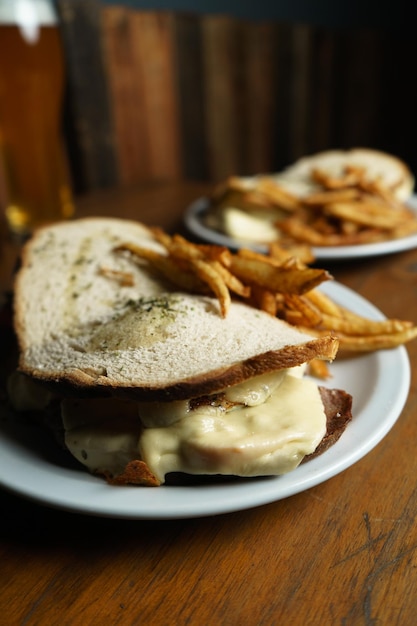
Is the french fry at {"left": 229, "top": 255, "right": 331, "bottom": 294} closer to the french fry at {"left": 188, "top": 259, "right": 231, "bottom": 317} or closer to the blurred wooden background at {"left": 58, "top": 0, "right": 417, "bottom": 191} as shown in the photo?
the french fry at {"left": 188, "top": 259, "right": 231, "bottom": 317}

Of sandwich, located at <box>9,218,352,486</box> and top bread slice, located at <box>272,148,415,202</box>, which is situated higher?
sandwich, located at <box>9,218,352,486</box>

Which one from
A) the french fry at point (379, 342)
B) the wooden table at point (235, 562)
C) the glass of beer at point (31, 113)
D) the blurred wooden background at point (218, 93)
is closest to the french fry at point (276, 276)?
the french fry at point (379, 342)

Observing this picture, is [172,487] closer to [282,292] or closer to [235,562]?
[235,562]

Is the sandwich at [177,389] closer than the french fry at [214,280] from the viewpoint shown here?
Yes

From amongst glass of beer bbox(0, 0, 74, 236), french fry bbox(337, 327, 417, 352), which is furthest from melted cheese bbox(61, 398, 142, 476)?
glass of beer bbox(0, 0, 74, 236)

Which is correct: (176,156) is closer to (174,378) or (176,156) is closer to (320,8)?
(320,8)

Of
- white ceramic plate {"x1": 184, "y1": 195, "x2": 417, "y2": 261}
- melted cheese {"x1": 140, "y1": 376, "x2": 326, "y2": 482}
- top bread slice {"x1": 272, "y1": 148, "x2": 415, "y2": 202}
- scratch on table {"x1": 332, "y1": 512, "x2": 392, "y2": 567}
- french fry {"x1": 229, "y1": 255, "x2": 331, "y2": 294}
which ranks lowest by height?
white ceramic plate {"x1": 184, "y1": 195, "x2": 417, "y2": 261}

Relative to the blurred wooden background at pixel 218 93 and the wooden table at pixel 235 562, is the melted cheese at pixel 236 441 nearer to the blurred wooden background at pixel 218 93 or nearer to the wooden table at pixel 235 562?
the wooden table at pixel 235 562
